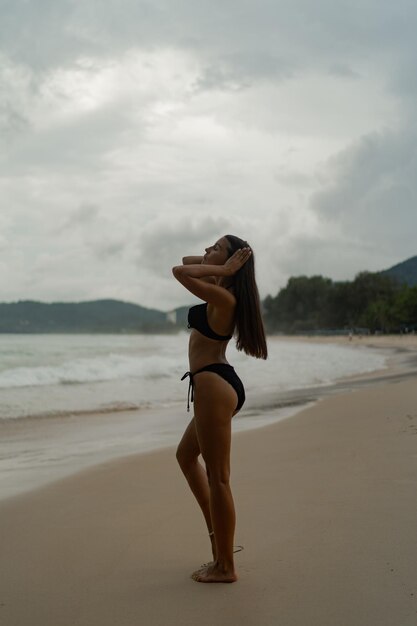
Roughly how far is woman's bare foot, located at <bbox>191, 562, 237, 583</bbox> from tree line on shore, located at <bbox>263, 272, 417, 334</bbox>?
81.1m

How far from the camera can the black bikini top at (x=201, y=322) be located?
138 inches

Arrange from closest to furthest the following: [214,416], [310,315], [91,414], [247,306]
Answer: [214,416], [247,306], [91,414], [310,315]

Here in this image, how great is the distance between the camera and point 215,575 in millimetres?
3432

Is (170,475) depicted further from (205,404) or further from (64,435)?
(64,435)

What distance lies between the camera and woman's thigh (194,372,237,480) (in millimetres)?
3389

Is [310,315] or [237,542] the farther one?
[310,315]

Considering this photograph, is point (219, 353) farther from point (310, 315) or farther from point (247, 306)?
point (310, 315)

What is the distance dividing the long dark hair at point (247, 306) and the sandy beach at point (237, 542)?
1190mm

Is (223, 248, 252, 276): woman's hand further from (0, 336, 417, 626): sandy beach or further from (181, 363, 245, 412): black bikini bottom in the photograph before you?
(0, 336, 417, 626): sandy beach

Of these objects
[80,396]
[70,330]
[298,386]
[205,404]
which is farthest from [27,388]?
[70,330]

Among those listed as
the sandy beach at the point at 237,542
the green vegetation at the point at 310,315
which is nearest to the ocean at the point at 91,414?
the sandy beach at the point at 237,542

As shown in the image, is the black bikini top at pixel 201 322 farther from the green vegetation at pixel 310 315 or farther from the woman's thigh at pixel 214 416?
the green vegetation at pixel 310 315

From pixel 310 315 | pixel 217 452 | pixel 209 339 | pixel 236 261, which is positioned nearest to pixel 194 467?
pixel 217 452

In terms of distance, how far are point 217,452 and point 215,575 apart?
0.63m
